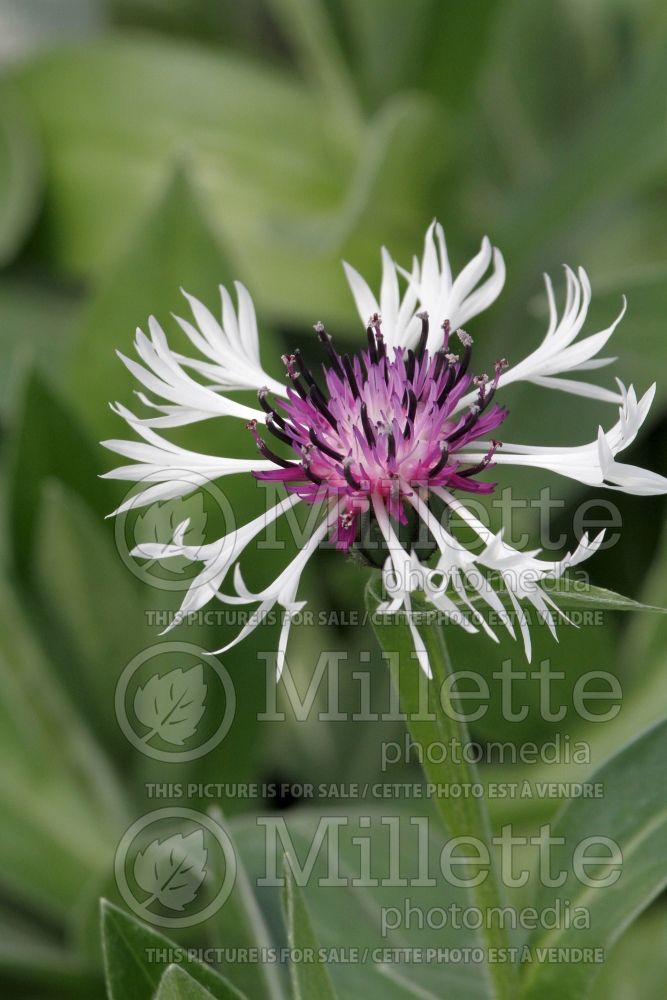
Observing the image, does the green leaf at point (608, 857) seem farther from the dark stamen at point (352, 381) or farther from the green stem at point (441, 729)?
the dark stamen at point (352, 381)

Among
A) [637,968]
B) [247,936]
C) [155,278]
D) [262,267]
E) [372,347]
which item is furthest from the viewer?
[262,267]

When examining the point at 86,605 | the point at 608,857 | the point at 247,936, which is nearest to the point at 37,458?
the point at 86,605

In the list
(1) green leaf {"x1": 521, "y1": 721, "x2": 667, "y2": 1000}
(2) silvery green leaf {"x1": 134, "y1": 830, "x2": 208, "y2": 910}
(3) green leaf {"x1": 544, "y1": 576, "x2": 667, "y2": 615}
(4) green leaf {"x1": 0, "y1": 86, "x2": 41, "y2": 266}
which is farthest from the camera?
(4) green leaf {"x1": 0, "y1": 86, "x2": 41, "y2": 266}

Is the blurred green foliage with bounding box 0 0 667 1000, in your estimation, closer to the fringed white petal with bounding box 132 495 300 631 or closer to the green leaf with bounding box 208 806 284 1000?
the green leaf with bounding box 208 806 284 1000

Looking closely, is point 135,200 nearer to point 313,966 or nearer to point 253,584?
point 253,584

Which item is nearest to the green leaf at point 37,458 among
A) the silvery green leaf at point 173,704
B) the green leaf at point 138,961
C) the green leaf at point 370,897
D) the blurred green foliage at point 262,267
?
the blurred green foliage at point 262,267

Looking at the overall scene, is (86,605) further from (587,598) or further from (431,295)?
(587,598)

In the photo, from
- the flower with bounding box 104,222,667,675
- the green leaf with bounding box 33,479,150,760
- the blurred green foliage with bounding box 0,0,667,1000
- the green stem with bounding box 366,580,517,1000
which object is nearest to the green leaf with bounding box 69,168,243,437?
the blurred green foliage with bounding box 0,0,667,1000

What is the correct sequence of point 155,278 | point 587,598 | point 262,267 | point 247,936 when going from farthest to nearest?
point 262,267 < point 155,278 < point 247,936 < point 587,598
